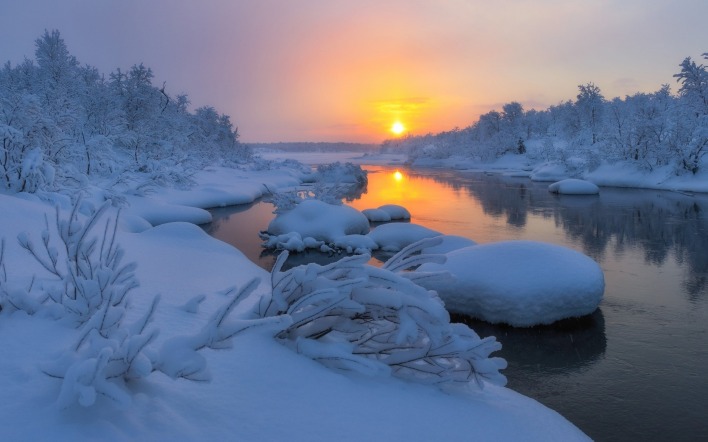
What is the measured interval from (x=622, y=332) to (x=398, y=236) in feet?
24.5

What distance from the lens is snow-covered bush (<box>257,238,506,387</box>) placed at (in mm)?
2840

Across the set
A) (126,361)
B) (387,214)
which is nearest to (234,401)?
(126,361)

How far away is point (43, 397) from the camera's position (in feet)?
6.21

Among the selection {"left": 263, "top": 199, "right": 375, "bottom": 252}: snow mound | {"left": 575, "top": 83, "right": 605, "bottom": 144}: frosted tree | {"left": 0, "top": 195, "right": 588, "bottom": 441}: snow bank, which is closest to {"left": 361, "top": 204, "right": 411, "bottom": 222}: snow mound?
{"left": 263, "top": 199, "right": 375, "bottom": 252}: snow mound

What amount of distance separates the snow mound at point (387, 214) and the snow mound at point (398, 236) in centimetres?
541

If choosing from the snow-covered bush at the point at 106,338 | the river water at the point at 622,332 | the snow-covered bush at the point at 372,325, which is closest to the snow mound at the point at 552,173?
the river water at the point at 622,332

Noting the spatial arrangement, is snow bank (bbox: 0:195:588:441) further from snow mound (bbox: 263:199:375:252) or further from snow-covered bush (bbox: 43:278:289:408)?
snow mound (bbox: 263:199:375:252)

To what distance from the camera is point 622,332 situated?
761cm

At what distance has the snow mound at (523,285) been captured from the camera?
779 cm

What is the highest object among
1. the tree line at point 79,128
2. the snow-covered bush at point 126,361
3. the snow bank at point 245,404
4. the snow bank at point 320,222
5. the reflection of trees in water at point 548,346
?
the tree line at point 79,128

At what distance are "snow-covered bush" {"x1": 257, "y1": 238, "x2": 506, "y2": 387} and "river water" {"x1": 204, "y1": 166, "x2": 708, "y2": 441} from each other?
9.10 ft

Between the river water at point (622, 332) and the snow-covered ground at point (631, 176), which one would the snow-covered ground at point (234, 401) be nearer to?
the river water at point (622, 332)

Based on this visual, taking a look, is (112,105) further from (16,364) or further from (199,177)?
(16,364)

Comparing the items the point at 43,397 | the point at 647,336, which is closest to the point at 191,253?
the point at 43,397
